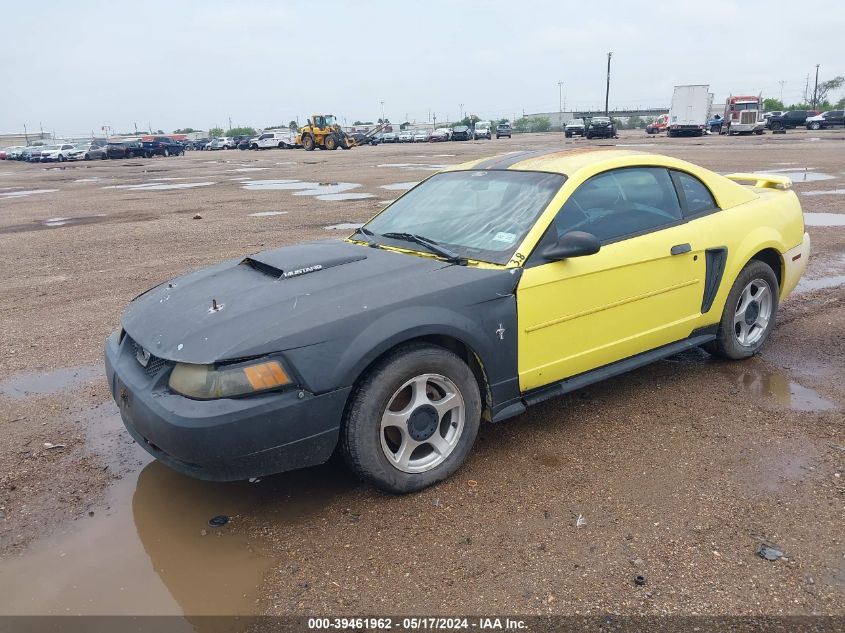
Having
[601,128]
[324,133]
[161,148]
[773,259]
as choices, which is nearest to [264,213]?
→ [773,259]

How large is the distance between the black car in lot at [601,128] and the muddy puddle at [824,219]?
4216 cm

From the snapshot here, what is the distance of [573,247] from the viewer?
11.4 ft

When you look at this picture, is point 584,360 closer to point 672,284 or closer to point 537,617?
point 672,284

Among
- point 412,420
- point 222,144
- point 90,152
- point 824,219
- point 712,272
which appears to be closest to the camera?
point 412,420

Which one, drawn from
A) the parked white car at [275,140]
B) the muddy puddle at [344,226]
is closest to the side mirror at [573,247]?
the muddy puddle at [344,226]

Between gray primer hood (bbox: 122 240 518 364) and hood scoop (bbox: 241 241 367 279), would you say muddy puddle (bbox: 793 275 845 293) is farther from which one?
hood scoop (bbox: 241 241 367 279)

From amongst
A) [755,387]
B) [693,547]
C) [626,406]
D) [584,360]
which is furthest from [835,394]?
[693,547]

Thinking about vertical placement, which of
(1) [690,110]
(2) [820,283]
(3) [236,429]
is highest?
(1) [690,110]

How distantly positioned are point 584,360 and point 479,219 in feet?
3.39

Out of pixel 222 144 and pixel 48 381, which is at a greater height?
pixel 222 144

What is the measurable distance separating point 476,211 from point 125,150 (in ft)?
181

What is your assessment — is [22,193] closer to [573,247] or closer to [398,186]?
[398,186]

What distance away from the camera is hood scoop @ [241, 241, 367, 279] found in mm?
3590

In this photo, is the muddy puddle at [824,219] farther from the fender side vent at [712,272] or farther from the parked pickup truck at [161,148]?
the parked pickup truck at [161,148]
